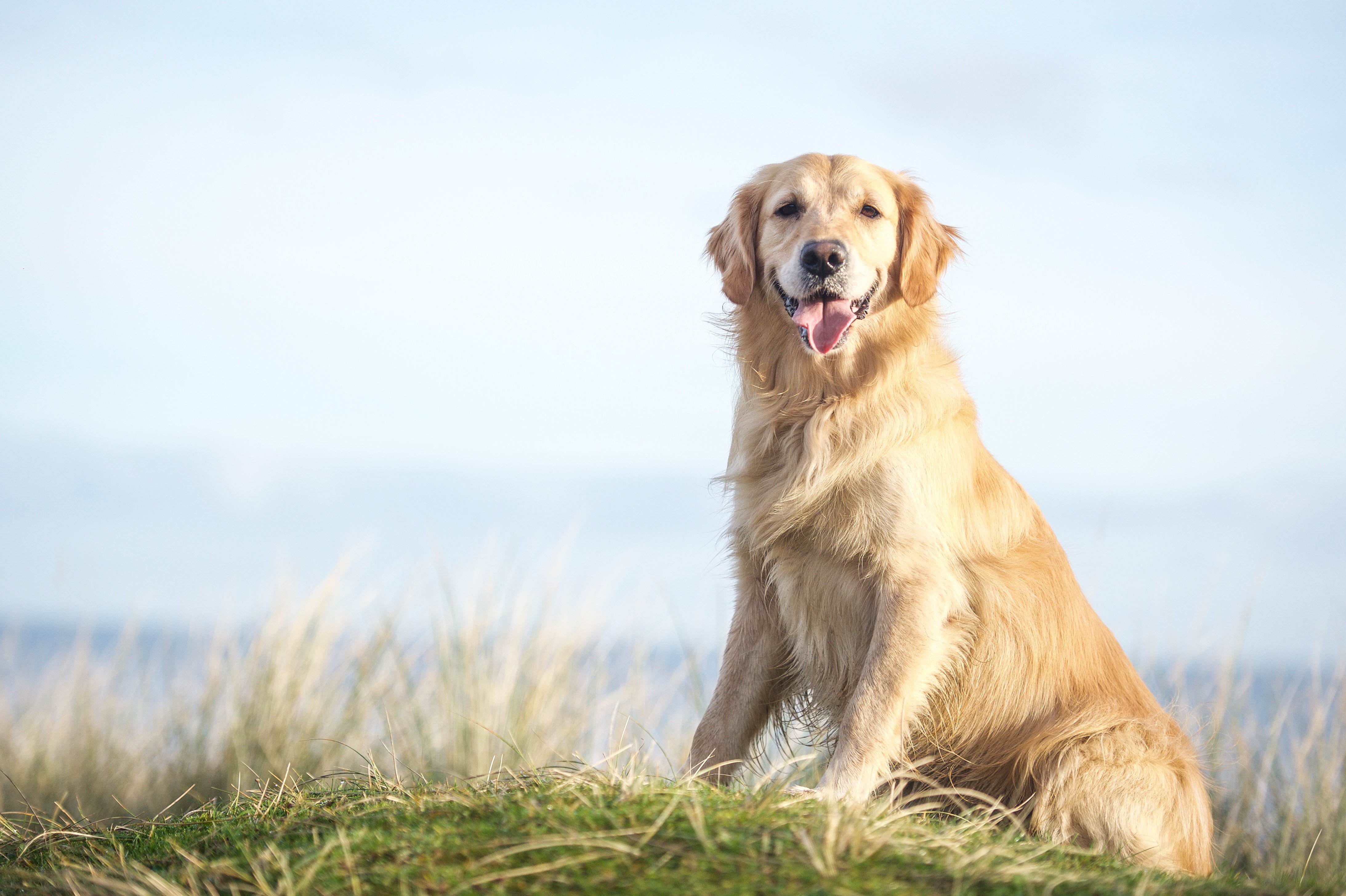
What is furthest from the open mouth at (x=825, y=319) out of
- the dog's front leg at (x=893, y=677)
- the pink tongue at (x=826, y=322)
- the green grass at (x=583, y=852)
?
the green grass at (x=583, y=852)

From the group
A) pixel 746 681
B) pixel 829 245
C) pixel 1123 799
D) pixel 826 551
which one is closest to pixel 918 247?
pixel 829 245

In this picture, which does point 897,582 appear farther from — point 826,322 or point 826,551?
point 826,322

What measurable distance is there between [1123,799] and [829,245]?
72.4 inches

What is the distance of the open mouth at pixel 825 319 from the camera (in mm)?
3188

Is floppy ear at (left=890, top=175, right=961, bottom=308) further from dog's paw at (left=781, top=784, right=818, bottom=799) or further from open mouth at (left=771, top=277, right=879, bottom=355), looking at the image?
dog's paw at (left=781, top=784, right=818, bottom=799)

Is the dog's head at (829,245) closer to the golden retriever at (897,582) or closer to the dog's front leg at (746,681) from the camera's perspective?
the golden retriever at (897,582)

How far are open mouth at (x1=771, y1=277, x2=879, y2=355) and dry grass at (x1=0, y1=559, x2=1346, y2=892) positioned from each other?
2.56 metres

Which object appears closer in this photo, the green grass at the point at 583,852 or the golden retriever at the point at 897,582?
the green grass at the point at 583,852

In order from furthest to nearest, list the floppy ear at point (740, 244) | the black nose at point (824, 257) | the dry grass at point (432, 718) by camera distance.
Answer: the dry grass at point (432, 718)
the floppy ear at point (740, 244)
the black nose at point (824, 257)

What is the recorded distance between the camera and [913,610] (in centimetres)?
293

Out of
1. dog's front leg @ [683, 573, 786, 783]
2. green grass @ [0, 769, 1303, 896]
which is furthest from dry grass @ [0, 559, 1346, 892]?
green grass @ [0, 769, 1303, 896]

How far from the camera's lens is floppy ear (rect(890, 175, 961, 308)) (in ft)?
11.0

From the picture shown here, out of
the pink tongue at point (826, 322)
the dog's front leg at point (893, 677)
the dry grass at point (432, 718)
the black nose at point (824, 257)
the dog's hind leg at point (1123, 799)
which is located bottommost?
the dry grass at point (432, 718)

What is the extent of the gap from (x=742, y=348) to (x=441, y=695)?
9.74 feet
